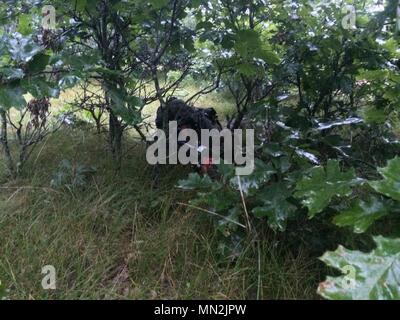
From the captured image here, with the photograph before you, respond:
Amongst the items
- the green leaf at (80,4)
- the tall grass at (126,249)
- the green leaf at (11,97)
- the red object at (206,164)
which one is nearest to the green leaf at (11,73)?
the green leaf at (11,97)

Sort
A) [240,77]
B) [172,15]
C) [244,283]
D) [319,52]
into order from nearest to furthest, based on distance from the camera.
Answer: [244,283] < [172,15] < [319,52] < [240,77]

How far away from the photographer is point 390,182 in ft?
3.19

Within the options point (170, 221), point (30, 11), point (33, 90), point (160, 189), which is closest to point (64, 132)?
point (30, 11)

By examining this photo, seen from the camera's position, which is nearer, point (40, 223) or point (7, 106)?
point (7, 106)

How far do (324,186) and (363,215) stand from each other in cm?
14

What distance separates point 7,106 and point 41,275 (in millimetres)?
667

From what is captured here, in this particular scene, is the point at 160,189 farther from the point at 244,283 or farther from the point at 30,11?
the point at 30,11

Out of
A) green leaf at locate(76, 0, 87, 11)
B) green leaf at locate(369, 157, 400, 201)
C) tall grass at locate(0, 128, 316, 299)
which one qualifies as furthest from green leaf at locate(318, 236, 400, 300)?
green leaf at locate(76, 0, 87, 11)

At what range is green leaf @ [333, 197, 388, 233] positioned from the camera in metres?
1.03

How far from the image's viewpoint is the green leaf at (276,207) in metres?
1.35

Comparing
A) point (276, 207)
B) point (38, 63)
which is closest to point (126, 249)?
point (276, 207)

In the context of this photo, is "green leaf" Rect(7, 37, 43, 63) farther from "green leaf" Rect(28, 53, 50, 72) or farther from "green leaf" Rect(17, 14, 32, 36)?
"green leaf" Rect(17, 14, 32, 36)

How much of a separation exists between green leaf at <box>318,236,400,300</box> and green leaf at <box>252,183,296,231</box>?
1.57 ft

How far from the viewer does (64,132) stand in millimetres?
2879
